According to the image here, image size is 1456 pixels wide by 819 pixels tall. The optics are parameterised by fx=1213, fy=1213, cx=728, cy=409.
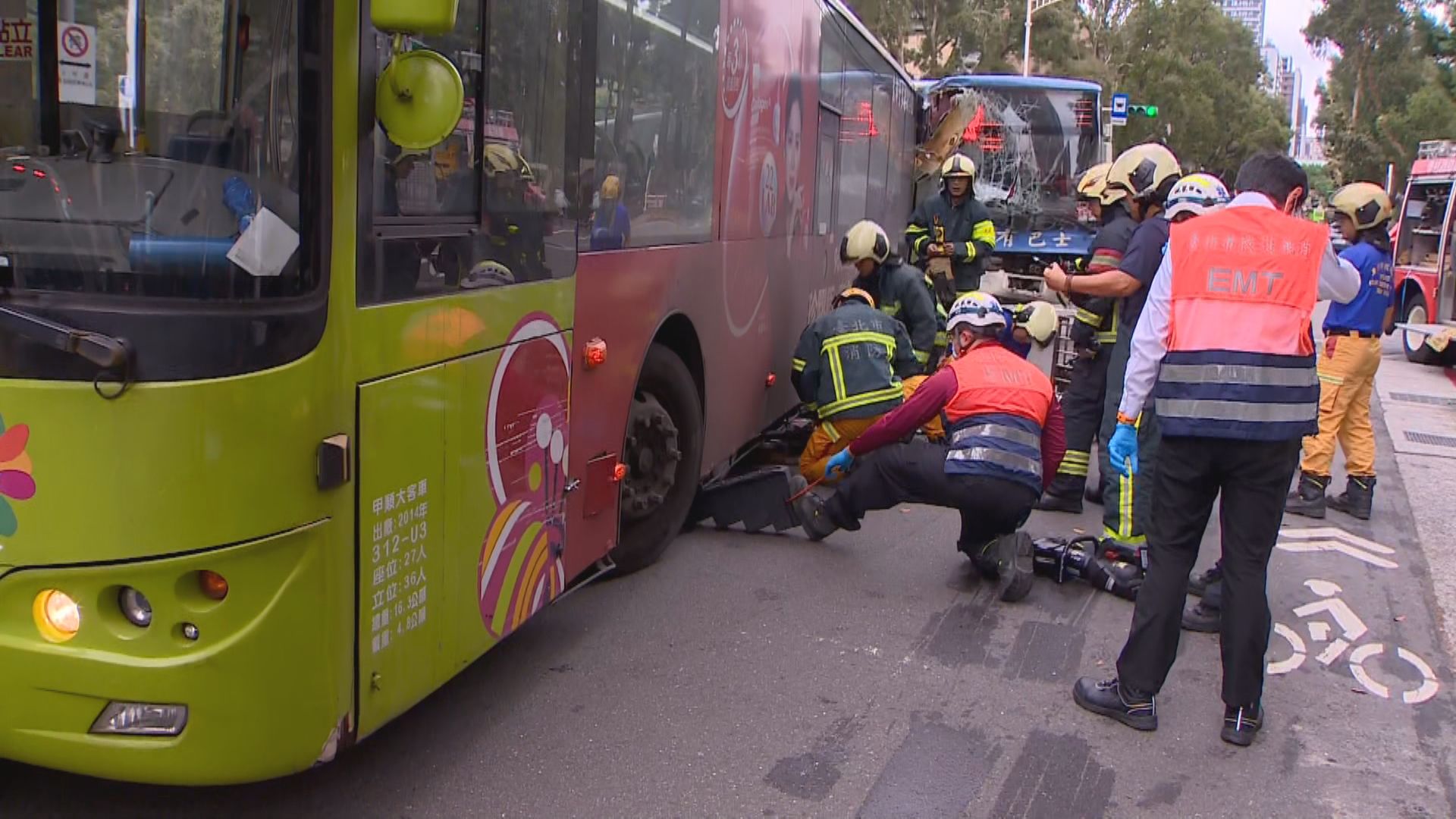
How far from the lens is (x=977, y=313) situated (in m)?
5.69

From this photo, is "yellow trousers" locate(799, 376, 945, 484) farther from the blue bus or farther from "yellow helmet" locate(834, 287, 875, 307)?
the blue bus

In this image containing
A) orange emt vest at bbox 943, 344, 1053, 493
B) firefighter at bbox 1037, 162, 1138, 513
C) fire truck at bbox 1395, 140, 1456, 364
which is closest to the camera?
orange emt vest at bbox 943, 344, 1053, 493

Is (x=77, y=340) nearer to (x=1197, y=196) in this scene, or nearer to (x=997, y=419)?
(x=997, y=419)

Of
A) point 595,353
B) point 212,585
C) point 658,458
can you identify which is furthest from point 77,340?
point 658,458

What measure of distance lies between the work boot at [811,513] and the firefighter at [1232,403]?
81.7 inches

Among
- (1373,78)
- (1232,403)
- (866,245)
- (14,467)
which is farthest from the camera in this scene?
(1373,78)

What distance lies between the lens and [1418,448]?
9.99m

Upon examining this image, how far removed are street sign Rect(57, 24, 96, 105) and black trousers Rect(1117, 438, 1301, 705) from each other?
11.0 ft

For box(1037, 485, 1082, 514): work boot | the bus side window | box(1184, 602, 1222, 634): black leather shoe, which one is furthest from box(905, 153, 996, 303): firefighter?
the bus side window

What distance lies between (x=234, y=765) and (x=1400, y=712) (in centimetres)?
410

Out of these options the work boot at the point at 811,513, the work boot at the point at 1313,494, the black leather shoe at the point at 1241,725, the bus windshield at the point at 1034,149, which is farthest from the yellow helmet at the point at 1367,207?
the bus windshield at the point at 1034,149

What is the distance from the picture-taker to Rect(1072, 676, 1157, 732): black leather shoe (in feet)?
14.0

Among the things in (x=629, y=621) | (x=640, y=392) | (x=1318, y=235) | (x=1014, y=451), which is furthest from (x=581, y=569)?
(x=1318, y=235)

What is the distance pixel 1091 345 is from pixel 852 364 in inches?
55.2
